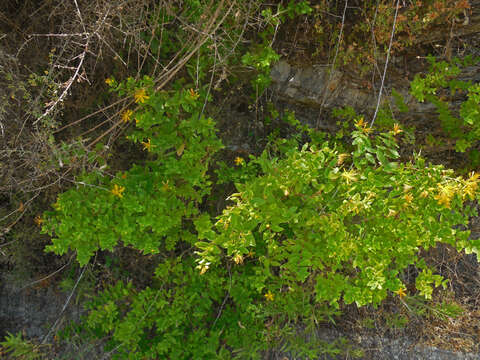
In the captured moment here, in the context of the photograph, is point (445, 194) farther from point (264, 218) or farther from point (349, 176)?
point (264, 218)

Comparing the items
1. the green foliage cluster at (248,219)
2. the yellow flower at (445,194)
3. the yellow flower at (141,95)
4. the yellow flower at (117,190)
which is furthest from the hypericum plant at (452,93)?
the yellow flower at (117,190)

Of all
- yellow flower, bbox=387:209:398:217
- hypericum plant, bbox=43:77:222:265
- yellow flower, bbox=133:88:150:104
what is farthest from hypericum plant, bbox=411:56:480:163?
yellow flower, bbox=133:88:150:104

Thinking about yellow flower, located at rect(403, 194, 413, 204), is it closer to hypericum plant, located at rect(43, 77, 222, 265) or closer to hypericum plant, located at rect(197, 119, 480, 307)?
hypericum plant, located at rect(197, 119, 480, 307)

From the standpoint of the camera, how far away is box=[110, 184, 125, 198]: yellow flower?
2221mm

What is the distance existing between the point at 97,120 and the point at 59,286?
181cm

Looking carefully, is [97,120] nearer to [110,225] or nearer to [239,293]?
[110,225]

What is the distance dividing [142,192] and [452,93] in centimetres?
260

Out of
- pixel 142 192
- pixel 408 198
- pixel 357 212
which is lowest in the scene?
pixel 142 192

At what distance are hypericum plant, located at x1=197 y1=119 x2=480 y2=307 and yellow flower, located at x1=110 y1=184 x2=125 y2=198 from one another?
0.59 m

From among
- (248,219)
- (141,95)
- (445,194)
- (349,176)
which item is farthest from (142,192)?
(445,194)

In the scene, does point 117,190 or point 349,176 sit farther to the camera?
point 117,190

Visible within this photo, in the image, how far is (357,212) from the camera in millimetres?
1938

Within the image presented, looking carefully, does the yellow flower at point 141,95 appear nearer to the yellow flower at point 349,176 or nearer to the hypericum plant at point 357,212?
the hypericum plant at point 357,212

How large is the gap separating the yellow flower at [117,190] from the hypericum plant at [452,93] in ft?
7.85
